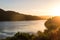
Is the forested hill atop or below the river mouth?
atop

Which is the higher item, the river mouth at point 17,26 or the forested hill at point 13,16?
the forested hill at point 13,16

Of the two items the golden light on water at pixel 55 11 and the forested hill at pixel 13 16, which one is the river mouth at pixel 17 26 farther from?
the golden light on water at pixel 55 11

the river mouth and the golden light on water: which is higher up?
the golden light on water

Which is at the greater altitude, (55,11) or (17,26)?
(55,11)

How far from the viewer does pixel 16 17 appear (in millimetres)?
2322

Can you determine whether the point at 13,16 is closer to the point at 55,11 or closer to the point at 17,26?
the point at 17,26

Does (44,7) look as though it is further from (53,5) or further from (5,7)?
(5,7)

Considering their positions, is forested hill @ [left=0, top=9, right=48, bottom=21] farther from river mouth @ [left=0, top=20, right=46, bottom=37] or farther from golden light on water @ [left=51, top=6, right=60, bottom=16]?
golden light on water @ [left=51, top=6, right=60, bottom=16]

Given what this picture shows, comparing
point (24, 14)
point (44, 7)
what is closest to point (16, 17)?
point (24, 14)

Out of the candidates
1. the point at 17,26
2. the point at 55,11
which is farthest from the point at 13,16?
the point at 55,11

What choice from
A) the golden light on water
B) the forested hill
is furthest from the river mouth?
the golden light on water

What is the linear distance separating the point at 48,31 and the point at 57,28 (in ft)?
0.43

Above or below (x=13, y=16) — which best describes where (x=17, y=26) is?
below

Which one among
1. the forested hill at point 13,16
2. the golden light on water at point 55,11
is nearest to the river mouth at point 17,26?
the forested hill at point 13,16
